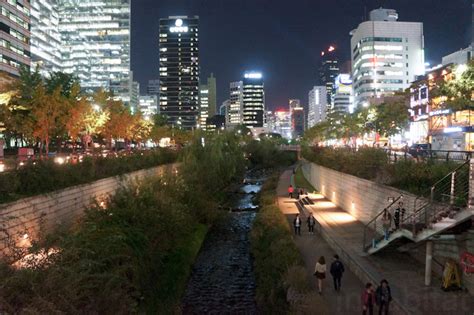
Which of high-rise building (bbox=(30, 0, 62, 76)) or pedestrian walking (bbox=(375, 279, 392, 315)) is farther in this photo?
high-rise building (bbox=(30, 0, 62, 76))

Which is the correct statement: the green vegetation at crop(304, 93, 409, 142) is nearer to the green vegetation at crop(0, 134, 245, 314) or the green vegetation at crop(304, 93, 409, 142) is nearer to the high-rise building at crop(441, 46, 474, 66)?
the high-rise building at crop(441, 46, 474, 66)

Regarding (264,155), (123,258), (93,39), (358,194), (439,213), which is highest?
(93,39)

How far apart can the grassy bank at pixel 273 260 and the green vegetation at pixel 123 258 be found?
13.3 ft

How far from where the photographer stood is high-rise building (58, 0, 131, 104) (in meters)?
194

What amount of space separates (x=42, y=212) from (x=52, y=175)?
271 centimetres

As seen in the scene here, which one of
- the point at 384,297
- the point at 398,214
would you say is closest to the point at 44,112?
the point at 398,214

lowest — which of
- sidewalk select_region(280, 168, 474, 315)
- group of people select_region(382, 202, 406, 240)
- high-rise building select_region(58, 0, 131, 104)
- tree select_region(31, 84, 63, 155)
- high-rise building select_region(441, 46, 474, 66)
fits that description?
sidewalk select_region(280, 168, 474, 315)

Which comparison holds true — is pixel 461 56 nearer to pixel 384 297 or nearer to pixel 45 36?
pixel 384 297

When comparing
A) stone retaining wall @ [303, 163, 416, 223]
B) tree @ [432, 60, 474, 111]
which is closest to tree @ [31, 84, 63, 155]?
stone retaining wall @ [303, 163, 416, 223]

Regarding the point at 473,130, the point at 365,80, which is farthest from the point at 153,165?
the point at 365,80

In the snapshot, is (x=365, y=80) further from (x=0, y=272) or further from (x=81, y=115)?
(x=0, y=272)

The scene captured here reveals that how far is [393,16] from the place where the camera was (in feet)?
524

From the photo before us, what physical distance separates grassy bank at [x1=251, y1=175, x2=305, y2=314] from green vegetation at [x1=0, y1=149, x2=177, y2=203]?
11445 mm

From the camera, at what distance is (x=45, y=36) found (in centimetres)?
15475
